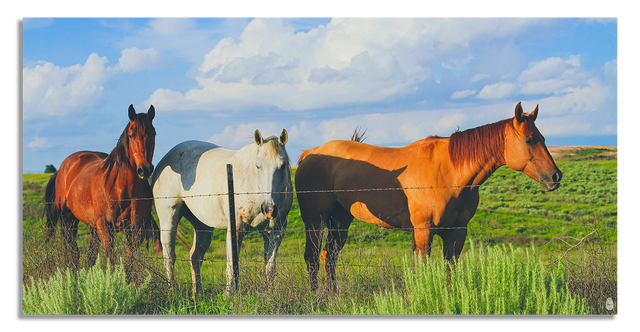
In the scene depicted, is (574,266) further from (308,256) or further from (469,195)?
(308,256)

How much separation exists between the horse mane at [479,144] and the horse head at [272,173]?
7.53 feet

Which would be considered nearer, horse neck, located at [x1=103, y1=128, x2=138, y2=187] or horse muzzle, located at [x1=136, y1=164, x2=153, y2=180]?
horse muzzle, located at [x1=136, y1=164, x2=153, y2=180]

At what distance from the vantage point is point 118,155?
6.05 m

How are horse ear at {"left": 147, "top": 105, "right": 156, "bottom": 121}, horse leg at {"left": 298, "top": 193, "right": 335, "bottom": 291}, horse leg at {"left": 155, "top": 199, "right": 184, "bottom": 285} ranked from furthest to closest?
horse leg at {"left": 298, "top": 193, "right": 335, "bottom": 291}, horse leg at {"left": 155, "top": 199, "right": 184, "bottom": 285}, horse ear at {"left": 147, "top": 105, "right": 156, "bottom": 121}

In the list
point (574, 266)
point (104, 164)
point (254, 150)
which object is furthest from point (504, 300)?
point (104, 164)

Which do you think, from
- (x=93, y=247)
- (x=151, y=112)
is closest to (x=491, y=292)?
(x=151, y=112)

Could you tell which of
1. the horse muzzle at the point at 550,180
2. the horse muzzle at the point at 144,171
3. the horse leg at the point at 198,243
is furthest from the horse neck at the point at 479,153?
the horse muzzle at the point at 144,171

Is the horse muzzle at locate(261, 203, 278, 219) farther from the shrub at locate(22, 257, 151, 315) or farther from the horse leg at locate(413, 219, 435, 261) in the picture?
the horse leg at locate(413, 219, 435, 261)

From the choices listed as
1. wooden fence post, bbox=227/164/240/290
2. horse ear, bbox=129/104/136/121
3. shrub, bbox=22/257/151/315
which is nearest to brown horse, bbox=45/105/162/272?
horse ear, bbox=129/104/136/121

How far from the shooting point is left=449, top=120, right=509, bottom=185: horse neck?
532 centimetres

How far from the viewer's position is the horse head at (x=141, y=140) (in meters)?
5.58

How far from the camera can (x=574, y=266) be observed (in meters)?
4.82

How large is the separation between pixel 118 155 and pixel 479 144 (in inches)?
205
